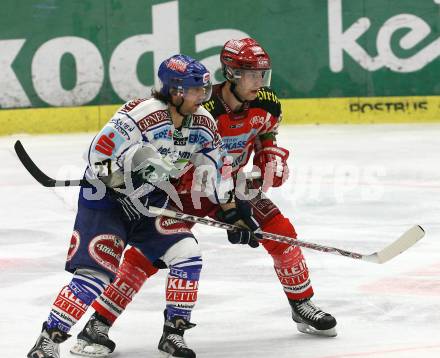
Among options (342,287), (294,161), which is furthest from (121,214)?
(294,161)

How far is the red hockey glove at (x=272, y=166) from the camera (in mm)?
5199

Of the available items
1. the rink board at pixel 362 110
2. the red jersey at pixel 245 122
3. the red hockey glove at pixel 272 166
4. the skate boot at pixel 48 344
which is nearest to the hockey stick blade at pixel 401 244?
the red hockey glove at pixel 272 166

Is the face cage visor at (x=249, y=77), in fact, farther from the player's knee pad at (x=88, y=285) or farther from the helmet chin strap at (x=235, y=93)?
the player's knee pad at (x=88, y=285)

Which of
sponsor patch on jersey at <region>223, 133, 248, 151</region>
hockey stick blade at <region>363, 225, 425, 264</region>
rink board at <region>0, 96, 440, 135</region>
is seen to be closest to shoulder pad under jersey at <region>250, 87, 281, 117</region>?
sponsor patch on jersey at <region>223, 133, 248, 151</region>

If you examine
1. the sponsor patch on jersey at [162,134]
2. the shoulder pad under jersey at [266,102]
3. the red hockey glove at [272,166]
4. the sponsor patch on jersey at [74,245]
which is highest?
the shoulder pad under jersey at [266,102]

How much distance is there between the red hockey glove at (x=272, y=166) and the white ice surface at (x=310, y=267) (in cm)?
62

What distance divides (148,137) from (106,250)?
0.47 m

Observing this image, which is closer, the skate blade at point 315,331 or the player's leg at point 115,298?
the player's leg at point 115,298

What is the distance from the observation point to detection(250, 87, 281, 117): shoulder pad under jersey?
516 cm

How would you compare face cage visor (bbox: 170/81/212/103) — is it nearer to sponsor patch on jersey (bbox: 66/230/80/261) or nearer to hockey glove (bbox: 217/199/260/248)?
hockey glove (bbox: 217/199/260/248)

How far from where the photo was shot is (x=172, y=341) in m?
4.52

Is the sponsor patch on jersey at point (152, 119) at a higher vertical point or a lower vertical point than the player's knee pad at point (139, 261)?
higher

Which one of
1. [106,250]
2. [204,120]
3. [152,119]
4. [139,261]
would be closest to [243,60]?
[204,120]

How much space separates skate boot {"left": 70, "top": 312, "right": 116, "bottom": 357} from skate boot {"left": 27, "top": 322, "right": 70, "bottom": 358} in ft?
1.03
